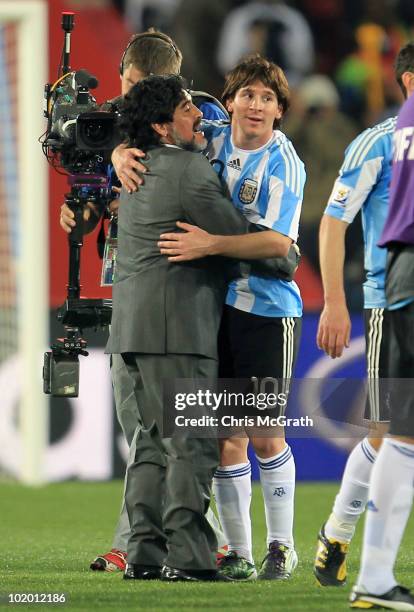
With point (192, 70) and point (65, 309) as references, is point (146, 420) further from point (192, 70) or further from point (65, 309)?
point (192, 70)

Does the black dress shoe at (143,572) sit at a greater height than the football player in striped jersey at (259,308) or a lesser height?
lesser

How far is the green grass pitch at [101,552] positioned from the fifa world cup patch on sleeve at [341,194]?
3.90 ft

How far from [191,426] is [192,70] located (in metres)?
6.87

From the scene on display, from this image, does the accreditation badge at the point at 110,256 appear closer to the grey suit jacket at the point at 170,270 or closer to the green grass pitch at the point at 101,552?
the grey suit jacket at the point at 170,270

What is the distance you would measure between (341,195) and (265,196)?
384mm

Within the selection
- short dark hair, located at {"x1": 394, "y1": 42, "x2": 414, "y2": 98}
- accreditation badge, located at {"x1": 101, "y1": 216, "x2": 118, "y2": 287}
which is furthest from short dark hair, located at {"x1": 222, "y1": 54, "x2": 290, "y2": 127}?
accreditation badge, located at {"x1": 101, "y1": 216, "x2": 118, "y2": 287}

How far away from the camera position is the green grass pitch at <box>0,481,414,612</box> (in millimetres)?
A: 4090

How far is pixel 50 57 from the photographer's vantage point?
10.1 metres

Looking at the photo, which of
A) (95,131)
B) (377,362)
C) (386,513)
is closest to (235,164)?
(95,131)

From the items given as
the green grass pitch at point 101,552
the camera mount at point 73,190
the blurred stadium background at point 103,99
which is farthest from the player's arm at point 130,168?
the blurred stadium background at point 103,99

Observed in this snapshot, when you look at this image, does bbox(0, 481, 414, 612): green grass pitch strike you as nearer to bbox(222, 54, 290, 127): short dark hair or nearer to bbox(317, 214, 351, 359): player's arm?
bbox(317, 214, 351, 359): player's arm

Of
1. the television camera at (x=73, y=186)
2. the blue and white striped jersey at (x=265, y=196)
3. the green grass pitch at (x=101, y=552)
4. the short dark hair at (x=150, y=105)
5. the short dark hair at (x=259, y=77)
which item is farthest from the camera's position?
the television camera at (x=73, y=186)

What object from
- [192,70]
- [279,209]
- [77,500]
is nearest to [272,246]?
[279,209]

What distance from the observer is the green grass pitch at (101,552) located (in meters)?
4.09
